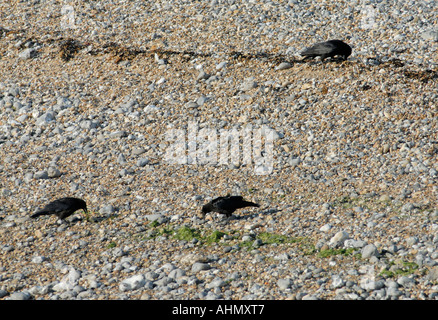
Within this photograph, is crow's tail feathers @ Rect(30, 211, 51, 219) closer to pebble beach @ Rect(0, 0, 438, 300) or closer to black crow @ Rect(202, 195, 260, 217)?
pebble beach @ Rect(0, 0, 438, 300)

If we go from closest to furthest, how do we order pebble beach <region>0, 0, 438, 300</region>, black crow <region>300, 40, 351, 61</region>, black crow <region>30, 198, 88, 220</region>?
1. pebble beach <region>0, 0, 438, 300</region>
2. black crow <region>30, 198, 88, 220</region>
3. black crow <region>300, 40, 351, 61</region>

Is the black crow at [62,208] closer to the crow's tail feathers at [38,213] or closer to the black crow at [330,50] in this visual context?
the crow's tail feathers at [38,213]

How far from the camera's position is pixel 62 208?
881 cm

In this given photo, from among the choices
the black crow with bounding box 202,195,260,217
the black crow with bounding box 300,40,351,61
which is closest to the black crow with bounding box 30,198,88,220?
the black crow with bounding box 202,195,260,217

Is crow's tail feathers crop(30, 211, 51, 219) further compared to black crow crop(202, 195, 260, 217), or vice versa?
crow's tail feathers crop(30, 211, 51, 219)

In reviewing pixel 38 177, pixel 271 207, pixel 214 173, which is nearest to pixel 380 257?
pixel 271 207

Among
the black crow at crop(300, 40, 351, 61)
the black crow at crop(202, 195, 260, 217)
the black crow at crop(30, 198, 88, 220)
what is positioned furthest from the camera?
the black crow at crop(300, 40, 351, 61)

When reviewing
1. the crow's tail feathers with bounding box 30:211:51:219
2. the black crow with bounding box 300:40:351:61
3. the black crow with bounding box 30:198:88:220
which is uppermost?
the black crow with bounding box 300:40:351:61

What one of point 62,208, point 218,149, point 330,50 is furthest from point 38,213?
point 330,50

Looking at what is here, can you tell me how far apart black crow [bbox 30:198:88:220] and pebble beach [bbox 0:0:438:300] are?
0.75ft

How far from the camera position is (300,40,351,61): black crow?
1218 centimetres

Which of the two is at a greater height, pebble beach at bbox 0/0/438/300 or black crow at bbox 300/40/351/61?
black crow at bbox 300/40/351/61

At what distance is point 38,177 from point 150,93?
10.9ft

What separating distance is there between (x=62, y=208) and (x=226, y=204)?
A: 2.59 m
